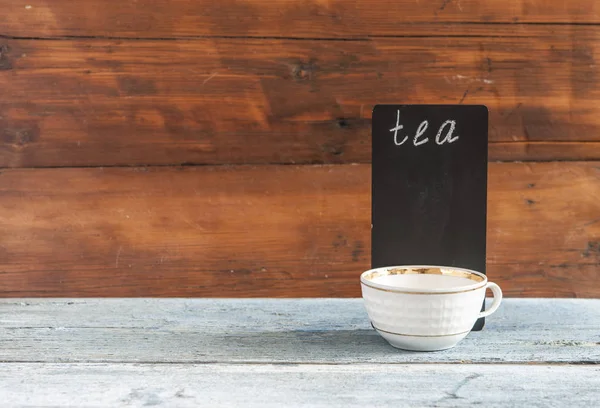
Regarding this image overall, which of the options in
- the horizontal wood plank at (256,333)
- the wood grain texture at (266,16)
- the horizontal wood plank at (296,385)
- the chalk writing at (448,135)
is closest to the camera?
the horizontal wood plank at (296,385)

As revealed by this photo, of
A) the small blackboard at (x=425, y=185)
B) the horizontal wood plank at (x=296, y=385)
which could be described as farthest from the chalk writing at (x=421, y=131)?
the horizontal wood plank at (x=296, y=385)

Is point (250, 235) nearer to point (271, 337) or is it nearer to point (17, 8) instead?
point (271, 337)

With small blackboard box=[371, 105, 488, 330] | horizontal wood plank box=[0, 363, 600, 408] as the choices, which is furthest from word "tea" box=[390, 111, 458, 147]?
horizontal wood plank box=[0, 363, 600, 408]

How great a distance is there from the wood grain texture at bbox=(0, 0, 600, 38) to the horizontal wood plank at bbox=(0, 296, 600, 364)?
1.37ft

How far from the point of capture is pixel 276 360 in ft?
2.00

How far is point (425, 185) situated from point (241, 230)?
32 cm

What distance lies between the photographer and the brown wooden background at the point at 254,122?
890 mm

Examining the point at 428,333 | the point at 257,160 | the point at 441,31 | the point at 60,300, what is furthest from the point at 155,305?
the point at 441,31

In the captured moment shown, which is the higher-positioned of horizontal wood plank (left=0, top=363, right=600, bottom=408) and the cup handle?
the cup handle

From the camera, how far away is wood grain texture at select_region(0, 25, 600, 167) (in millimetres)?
892

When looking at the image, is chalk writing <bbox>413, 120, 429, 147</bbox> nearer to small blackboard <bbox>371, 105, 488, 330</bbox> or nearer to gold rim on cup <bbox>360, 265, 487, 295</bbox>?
small blackboard <bbox>371, 105, 488, 330</bbox>

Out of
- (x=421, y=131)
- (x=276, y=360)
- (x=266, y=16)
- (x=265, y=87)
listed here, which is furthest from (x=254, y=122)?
(x=276, y=360)

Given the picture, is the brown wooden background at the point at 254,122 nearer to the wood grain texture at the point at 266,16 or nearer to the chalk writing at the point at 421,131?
the wood grain texture at the point at 266,16

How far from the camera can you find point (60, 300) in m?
0.89
